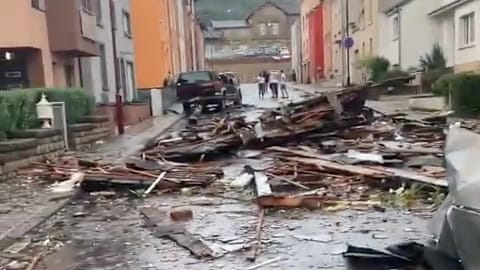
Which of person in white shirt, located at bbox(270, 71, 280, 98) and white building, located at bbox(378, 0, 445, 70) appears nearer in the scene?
white building, located at bbox(378, 0, 445, 70)

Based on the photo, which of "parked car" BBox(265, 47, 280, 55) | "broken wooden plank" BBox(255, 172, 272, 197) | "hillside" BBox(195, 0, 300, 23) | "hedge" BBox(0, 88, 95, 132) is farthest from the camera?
"hillside" BBox(195, 0, 300, 23)

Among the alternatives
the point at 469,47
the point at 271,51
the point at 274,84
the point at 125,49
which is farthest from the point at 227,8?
the point at 469,47

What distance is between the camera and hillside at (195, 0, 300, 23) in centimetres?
15012

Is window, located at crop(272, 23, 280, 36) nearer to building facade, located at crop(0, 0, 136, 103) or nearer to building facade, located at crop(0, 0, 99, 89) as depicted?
building facade, located at crop(0, 0, 136, 103)

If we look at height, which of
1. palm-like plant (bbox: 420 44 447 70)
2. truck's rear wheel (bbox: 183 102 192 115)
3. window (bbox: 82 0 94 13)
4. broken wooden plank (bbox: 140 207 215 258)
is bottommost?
truck's rear wheel (bbox: 183 102 192 115)

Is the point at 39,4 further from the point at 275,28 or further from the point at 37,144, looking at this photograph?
the point at 275,28

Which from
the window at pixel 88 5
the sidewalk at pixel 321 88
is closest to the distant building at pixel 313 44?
the sidewalk at pixel 321 88

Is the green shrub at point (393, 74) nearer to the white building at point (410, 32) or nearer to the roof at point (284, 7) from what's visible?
the white building at point (410, 32)

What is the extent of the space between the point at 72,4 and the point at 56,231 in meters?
16.7

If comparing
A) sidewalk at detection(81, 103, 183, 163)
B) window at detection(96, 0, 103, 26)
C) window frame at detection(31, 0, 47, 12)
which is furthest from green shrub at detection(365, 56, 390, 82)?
window frame at detection(31, 0, 47, 12)

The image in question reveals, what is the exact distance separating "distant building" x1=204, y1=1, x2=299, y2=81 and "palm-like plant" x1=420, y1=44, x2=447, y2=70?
72.0 meters

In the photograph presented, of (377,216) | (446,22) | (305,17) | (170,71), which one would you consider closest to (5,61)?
(377,216)

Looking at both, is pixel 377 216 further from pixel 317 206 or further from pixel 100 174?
pixel 100 174

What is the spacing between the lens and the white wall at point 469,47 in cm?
2830
